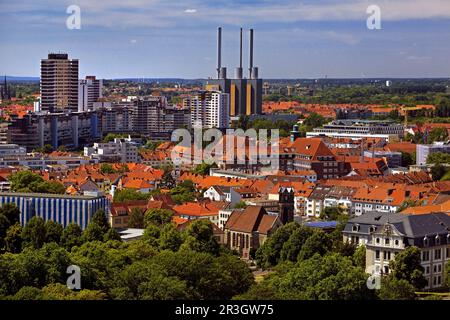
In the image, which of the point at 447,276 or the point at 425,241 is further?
the point at 425,241

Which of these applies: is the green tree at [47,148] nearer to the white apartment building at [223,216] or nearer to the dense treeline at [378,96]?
the white apartment building at [223,216]

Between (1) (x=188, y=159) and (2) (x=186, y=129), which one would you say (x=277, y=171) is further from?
(2) (x=186, y=129)

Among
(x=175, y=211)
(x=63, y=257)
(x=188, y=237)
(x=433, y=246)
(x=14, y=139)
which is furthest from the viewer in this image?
(x=14, y=139)

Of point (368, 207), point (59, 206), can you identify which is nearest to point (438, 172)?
point (368, 207)

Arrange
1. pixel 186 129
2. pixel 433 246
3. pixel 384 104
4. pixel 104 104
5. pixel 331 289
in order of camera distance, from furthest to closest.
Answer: pixel 384 104
pixel 104 104
pixel 186 129
pixel 433 246
pixel 331 289

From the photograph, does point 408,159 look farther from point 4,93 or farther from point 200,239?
point 4,93
